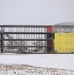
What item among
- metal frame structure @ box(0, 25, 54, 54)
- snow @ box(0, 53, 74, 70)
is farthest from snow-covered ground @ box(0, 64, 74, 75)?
metal frame structure @ box(0, 25, 54, 54)

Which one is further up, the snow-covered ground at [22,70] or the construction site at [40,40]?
the construction site at [40,40]

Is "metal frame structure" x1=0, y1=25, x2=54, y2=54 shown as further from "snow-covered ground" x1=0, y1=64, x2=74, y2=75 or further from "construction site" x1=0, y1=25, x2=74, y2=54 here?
"snow-covered ground" x1=0, y1=64, x2=74, y2=75

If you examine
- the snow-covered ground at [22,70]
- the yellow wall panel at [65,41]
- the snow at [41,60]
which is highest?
the yellow wall panel at [65,41]

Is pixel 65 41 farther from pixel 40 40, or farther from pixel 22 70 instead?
pixel 22 70

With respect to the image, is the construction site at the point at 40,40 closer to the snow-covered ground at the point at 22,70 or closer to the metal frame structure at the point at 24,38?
the metal frame structure at the point at 24,38

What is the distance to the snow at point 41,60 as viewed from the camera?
49.2 inches

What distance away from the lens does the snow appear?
1249mm

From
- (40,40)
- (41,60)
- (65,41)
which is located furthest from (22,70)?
(65,41)

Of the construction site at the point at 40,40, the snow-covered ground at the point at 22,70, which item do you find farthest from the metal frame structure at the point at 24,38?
the snow-covered ground at the point at 22,70
